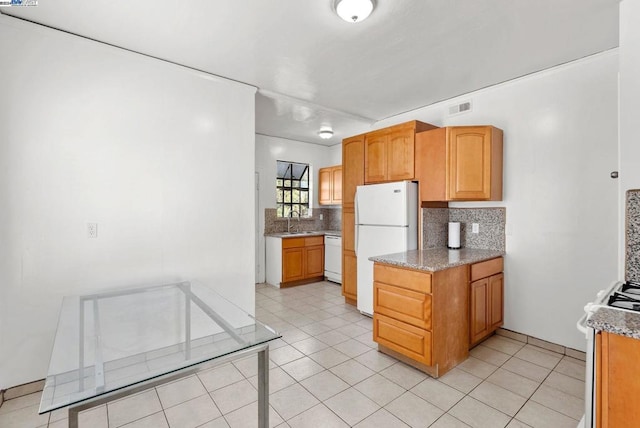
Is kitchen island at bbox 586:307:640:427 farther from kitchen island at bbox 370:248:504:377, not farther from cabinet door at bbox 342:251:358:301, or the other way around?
cabinet door at bbox 342:251:358:301

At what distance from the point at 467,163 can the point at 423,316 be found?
1.61 metres

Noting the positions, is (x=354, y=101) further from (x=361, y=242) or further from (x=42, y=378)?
(x=42, y=378)

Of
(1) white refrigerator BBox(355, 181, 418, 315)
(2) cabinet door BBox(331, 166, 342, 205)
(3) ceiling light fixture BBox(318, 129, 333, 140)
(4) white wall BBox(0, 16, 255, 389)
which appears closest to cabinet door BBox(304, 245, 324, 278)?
(2) cabinet door BBox(331, 166, 342, 205)

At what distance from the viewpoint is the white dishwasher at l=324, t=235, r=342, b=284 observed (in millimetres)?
5289

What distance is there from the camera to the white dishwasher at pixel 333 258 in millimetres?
5289

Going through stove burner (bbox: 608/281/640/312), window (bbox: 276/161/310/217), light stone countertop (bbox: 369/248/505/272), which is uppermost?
window (bbox: 276/161/310/217)

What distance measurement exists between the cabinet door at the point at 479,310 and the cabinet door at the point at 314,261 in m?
3.07

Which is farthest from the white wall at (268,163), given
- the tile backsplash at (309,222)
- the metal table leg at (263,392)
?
the metal table leg at (263,392)

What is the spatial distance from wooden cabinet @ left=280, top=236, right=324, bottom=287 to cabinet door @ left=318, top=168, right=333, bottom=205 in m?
0.86

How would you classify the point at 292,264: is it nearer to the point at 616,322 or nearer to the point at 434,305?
the point at 434,305

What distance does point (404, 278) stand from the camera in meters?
2.59

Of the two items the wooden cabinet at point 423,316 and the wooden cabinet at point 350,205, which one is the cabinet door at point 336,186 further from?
the wooden cabinet at point 423,316

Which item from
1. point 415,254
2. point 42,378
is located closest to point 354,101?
point 415,254

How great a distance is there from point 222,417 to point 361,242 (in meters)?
2.37
